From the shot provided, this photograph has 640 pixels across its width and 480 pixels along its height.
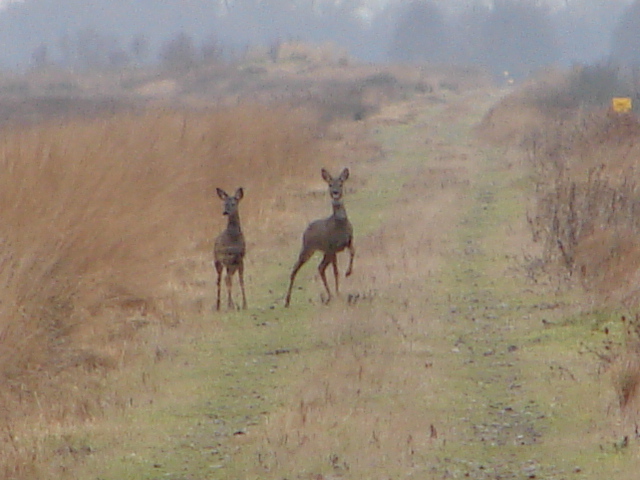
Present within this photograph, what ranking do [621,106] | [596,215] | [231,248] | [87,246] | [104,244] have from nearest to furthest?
[87,246] → [104,244] → [231,248] → [596,215] → [621,106]

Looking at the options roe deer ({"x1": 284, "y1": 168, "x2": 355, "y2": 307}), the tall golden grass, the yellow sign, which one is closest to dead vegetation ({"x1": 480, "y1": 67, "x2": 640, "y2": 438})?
the yellow sign

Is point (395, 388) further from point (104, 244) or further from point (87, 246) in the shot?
point (104, 244)

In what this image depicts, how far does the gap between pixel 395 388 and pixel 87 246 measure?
3.65 metres

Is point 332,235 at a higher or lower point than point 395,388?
higher

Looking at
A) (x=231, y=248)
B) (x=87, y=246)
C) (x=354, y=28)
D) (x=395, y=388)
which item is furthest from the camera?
(x=354, y=28)

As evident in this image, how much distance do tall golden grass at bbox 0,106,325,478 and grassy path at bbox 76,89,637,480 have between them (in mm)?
649

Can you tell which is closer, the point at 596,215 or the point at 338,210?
the point at 338,210

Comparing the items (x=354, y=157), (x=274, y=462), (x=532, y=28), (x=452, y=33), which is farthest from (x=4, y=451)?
(x=452, y=33)

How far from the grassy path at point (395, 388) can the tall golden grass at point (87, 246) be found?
2.13ft

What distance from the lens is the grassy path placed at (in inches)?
318

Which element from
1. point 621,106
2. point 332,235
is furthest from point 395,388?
point 621,106

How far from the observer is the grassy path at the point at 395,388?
8.09m

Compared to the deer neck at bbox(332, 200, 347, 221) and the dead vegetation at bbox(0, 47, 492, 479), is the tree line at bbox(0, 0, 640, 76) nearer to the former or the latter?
the dead vegetation at bbox(0, 47, 492, 479)

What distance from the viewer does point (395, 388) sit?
982 centimetres
